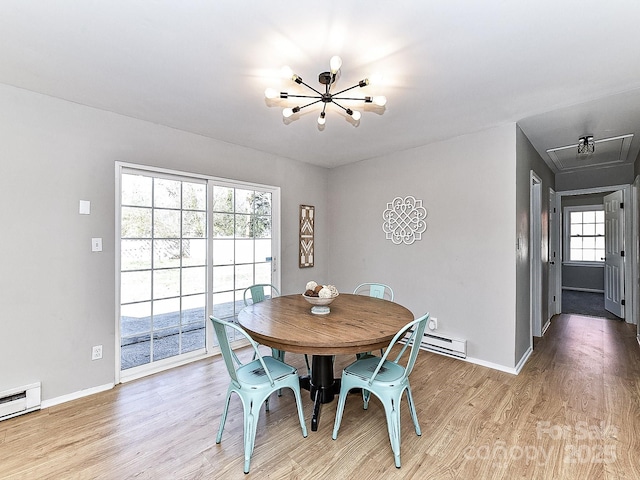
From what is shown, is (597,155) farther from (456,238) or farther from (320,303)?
(320,303)

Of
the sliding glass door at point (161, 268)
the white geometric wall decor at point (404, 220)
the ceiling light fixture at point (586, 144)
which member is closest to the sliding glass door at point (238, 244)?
the sliding glass door at point (161, 268)

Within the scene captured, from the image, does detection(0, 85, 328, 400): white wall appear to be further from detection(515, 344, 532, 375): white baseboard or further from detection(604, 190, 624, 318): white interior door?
detection(604, 190, 624, 318): white interior door

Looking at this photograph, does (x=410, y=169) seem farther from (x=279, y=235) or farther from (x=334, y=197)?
(x=279, y=235)

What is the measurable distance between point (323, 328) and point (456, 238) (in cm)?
222

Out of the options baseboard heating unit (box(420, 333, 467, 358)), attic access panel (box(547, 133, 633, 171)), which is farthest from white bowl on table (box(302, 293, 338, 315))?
attic access panel (box(547, 133, 633, 171))

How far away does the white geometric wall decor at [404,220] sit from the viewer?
12.5ft

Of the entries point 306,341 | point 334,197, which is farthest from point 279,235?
point 306,341

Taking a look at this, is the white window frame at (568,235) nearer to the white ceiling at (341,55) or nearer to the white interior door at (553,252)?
the white interior door at (553,252)

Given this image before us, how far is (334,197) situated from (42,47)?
3607 mm

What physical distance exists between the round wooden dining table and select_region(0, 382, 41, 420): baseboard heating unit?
1.72 meters

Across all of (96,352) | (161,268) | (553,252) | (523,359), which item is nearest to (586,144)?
(553,252)

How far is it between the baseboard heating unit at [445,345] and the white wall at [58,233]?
3218 millimetres

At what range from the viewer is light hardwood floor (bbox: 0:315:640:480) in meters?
1.79

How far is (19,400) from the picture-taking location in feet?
7.58
